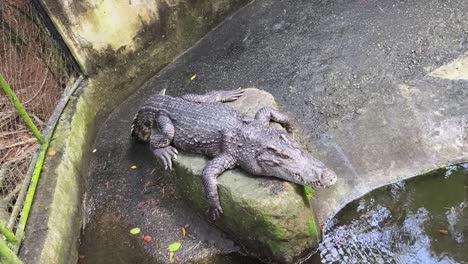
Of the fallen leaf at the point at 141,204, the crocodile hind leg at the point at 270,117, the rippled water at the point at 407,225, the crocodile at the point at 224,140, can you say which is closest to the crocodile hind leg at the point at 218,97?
the crocodile at the point at 224,140

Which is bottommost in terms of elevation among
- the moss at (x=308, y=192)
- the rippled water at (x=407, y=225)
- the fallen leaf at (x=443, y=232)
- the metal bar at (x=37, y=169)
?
the fallen leaf at (x=443, y=232)

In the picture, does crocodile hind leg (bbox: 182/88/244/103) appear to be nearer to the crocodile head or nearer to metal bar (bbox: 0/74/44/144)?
the crocodile head

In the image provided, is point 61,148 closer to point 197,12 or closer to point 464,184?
point 197,12

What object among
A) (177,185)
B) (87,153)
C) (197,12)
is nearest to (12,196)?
(87,153)

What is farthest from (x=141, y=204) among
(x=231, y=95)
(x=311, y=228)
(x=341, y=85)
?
(x=341, y=85)

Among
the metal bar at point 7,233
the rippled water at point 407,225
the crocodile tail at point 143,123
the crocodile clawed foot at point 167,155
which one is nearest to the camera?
the metal bar at point 7,233

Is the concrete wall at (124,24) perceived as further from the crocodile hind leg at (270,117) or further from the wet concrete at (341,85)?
the crocodile hind leg at (270,117)

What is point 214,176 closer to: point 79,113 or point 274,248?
point 274,248
